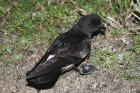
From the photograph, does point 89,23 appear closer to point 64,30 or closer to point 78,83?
point 64,30

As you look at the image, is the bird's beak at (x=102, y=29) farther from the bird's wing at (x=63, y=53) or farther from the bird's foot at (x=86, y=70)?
the bird's foot at (x=86, y=70)

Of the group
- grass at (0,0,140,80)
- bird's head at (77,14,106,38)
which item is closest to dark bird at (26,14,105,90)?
bird's head at (77,14,106,38)

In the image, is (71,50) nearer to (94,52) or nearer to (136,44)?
(94,52)

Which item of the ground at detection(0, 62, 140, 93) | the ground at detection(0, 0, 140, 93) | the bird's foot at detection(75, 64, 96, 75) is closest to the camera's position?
the ground at detection(0, 62, 140, 93)

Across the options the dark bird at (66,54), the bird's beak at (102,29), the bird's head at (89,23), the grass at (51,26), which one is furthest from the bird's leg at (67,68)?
the bird's beak at (102,29)

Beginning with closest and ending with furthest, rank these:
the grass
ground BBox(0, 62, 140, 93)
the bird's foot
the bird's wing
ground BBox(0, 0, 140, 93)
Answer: the bird's wing < ground BBox(0, 62, 140, 93) < ground BBox(0, 0, 140, 93) < the bird's foot < the grass

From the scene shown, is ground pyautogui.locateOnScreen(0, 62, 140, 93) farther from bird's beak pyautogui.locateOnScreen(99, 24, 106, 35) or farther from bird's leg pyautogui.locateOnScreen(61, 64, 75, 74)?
bird's beak pyautogui.locateOnScreen(99, 24, 106, 35)
